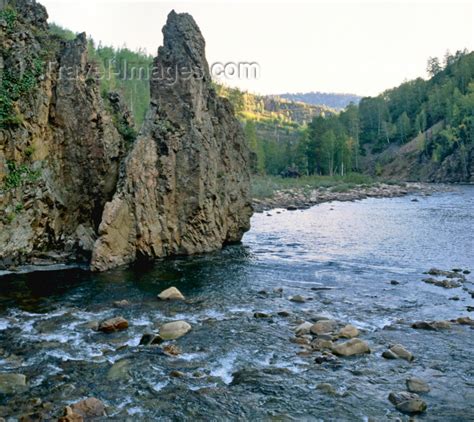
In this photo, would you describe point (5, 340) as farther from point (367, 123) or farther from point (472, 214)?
point (367, 123)

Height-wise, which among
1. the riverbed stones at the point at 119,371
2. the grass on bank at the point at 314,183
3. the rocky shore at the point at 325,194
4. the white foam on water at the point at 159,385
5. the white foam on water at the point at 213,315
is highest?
the grass on bank at the point at 314,183

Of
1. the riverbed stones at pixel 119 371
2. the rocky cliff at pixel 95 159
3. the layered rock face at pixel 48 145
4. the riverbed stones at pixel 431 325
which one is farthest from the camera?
the rocky cliff at pixel 95 159

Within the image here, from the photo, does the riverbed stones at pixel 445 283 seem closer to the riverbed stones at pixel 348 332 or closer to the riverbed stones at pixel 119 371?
the riverbed stones at pixel 348 332

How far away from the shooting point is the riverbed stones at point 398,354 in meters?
13.2

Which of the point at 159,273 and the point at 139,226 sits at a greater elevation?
the point at 139,226

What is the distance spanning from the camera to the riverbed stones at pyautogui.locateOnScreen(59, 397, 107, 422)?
9.67 m

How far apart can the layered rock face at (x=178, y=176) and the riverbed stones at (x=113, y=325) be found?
324 inches

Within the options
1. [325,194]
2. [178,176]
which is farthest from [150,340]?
[325,194]

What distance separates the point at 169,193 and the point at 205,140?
445cm

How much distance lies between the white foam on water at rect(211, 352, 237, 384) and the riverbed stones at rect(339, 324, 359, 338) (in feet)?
12.0

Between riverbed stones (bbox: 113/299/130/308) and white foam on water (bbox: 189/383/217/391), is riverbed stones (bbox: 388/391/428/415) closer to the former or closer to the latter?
white foam on water (bbox: 189/383/217/391)

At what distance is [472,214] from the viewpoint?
4541 centimetres

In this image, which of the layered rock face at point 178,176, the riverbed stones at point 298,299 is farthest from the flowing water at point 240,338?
the layered rock face at point 178,176

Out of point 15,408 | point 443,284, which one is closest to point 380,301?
point 443,284
